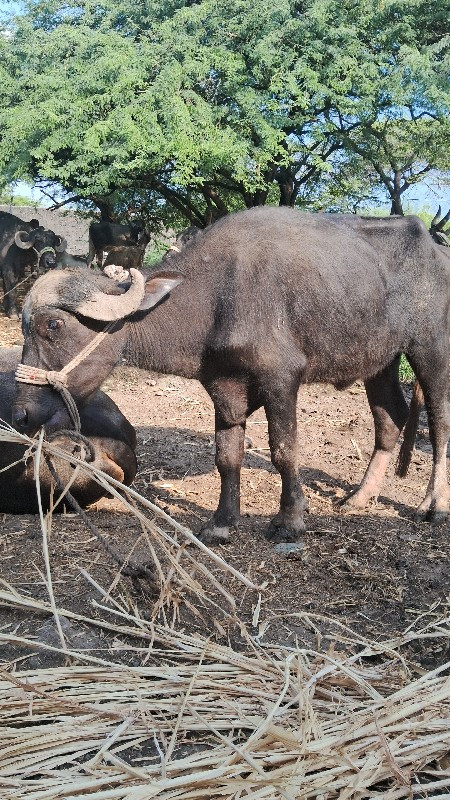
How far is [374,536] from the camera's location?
5074mm

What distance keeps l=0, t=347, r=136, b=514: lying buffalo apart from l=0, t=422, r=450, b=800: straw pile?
2.40 meters

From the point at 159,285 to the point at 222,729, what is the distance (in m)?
3.13

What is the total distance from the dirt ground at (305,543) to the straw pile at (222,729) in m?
0.35

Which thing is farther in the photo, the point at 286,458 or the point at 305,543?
the point at 286,458

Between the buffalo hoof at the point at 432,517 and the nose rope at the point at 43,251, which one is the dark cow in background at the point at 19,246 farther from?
the buffalo hoof at the point at 432,517

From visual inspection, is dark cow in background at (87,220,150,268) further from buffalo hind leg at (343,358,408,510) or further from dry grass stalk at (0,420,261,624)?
dry grass stalk at (0,420,261,624)

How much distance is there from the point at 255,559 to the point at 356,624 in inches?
41.0

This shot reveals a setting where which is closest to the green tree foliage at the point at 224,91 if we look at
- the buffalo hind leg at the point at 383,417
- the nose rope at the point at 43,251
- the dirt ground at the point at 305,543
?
the nose rope at the point at 43,251

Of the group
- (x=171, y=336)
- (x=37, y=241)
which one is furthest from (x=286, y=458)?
(x=37, y=241)

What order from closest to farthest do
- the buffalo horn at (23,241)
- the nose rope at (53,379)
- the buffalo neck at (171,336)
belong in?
the nose rope at (53,379) → the buffalo neck at (171,336) → the buffalo horn at (23,241)

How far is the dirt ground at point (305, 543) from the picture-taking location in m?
3.72

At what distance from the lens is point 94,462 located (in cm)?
513

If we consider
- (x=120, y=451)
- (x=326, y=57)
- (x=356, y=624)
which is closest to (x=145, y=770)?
(x=356, y=624)

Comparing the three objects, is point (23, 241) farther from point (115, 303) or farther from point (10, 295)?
point (115, 303)
